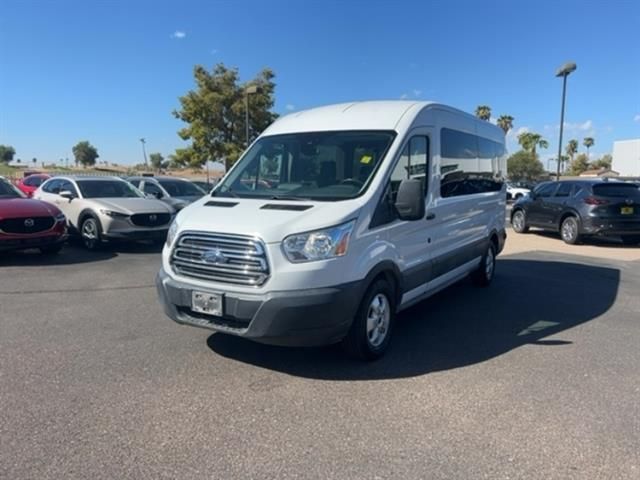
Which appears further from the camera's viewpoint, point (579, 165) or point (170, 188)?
point (579, 165)

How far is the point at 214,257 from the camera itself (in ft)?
13.5

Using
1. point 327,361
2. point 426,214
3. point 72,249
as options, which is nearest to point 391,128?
point 426,214

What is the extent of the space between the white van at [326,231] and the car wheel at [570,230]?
28.1ft

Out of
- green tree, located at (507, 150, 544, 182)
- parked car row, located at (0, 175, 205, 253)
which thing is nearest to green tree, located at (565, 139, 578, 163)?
green tree, located at (507, 150, 544, 182)

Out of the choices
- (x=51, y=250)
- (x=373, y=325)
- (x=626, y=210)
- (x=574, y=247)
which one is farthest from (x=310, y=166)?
(x=626, y=210)

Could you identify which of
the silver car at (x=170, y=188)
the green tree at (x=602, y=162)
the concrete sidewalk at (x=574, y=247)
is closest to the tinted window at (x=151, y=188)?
the silver car at (x=170, y=188)

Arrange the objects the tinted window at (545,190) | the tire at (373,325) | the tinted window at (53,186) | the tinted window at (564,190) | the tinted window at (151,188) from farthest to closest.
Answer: the tinted window at (545,190), the tinted window at (151,188), the tinted window at (564,190), the tinted window at (53,186), the tire at (373,325)

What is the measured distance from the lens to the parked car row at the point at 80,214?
8.98m

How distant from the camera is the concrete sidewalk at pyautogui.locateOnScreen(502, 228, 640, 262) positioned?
11.7 m

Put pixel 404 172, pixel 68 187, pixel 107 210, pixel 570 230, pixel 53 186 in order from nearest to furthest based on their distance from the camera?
pixel 404 172
pixel 107 210
pixel 68 187
pixel 53 186
pixel 570 230

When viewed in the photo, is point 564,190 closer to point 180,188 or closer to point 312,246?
point 180,188

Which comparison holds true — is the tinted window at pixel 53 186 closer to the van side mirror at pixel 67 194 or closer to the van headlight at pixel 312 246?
the van side mirror at pixel 67 194

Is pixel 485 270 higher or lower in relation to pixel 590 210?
lower

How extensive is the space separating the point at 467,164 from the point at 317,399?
159 inches
